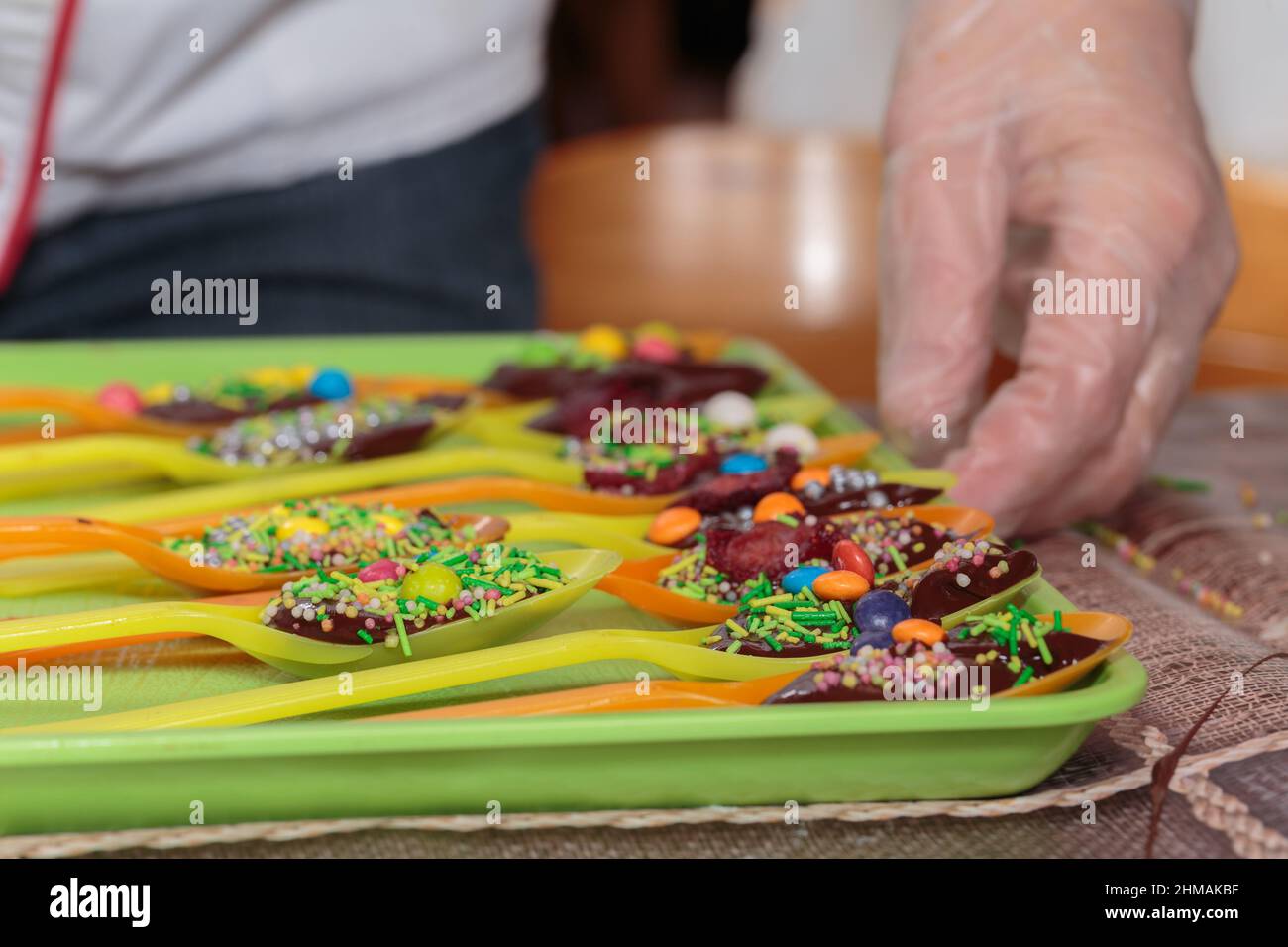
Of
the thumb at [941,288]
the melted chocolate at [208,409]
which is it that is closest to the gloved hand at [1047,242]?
the thumb at [941,288]

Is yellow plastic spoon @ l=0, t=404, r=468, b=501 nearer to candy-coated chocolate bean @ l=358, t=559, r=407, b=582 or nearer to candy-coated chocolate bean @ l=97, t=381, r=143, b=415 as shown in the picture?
candy-coated chocolate bean @ l=97, t=381, r=143, b=415

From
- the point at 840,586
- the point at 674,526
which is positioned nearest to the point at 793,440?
the point at 674,526

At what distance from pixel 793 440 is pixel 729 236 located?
108 centimetres

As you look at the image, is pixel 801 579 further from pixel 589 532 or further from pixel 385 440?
pixel 385 440

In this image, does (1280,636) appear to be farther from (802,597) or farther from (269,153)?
(269,153)

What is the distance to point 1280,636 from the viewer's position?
70 cm

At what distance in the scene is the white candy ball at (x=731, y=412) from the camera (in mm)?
918

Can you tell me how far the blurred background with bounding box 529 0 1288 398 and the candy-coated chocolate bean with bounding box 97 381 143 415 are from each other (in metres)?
0.96

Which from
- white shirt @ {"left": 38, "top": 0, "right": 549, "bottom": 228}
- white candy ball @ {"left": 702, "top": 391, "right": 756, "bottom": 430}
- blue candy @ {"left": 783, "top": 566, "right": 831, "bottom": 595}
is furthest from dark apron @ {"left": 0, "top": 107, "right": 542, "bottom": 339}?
blue candy @ {"left": 783, "top": 566, "right": 831, "bottom": 595}

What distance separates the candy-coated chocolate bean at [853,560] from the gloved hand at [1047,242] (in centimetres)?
17

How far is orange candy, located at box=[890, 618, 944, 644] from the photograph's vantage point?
20.6 inches

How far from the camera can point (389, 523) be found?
2.26 ft
